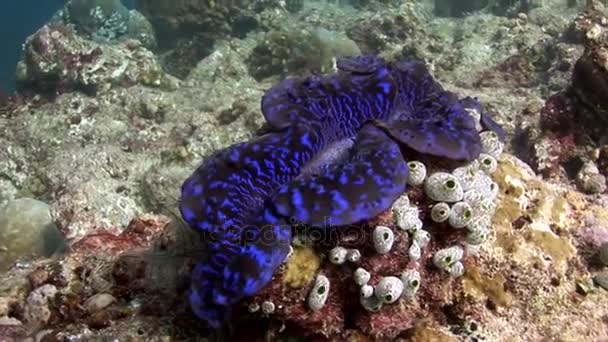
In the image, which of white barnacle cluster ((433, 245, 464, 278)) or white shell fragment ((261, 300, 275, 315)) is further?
white barnacle cluster ((433, 245, 464, 278))

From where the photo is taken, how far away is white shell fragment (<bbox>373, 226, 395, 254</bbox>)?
105 inches

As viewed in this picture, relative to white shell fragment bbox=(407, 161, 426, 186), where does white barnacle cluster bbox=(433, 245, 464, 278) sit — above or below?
below

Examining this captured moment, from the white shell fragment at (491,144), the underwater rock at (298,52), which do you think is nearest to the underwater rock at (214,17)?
the underwater rock at (298,52)

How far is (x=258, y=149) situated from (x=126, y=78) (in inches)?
263

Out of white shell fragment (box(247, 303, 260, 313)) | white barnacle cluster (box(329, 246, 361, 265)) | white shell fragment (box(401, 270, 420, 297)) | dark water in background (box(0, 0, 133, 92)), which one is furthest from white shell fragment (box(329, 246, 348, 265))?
dark water in background (box(0, 0, 133, 92))

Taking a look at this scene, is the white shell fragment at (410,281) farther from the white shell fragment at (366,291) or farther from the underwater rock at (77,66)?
the underwater rock at (77,66)

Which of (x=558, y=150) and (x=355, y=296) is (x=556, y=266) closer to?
(x=355, y=296)

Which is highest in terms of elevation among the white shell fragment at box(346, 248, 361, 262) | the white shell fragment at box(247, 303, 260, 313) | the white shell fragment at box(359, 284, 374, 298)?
the white shell fragment at box(346, 248, 361, 262)

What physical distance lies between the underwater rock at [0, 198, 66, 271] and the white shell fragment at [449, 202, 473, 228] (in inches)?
168

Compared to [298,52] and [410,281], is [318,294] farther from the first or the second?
[298,52]

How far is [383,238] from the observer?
8.79 feet

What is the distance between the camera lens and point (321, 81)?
11.2 ft

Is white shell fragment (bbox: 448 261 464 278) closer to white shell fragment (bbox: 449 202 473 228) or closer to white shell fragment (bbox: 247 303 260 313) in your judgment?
white shell fragment (bbox: 449 202 473 228)

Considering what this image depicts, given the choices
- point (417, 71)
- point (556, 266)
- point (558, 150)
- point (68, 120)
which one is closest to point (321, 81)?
point (417, 71)
